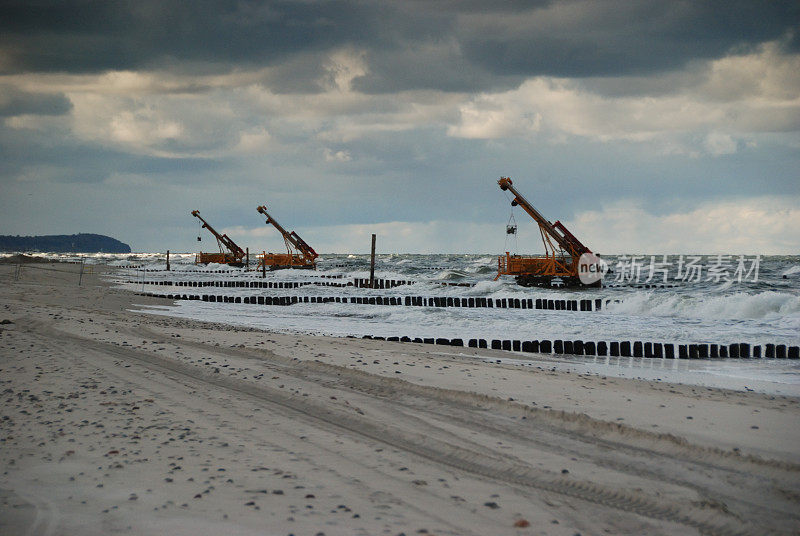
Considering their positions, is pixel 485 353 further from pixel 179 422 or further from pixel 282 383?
pixel 179 422

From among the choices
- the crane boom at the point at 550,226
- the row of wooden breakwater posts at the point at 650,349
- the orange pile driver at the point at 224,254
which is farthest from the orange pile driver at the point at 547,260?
the orange pile driver at the point at 224,254

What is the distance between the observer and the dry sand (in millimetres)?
4070

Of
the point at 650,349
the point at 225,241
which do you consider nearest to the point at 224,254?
the point at 225,241

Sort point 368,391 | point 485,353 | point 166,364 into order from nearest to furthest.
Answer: point 368,391
point 166,364
point 485,353

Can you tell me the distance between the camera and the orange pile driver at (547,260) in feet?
129

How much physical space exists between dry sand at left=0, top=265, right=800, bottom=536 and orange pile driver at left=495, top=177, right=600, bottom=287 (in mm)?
30477

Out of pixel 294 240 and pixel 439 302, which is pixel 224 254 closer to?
pixel 294 240

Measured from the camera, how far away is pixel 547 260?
40.6 metres

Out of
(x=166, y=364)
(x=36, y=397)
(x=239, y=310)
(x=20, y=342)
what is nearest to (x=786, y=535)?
(x=36, y=397)

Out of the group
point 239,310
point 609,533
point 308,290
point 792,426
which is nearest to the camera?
point 609,533

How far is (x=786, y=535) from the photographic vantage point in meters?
4.02

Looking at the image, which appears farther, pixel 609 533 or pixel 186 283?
pixel 186 283

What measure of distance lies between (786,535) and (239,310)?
23460mm

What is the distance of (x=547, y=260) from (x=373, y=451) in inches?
1442
